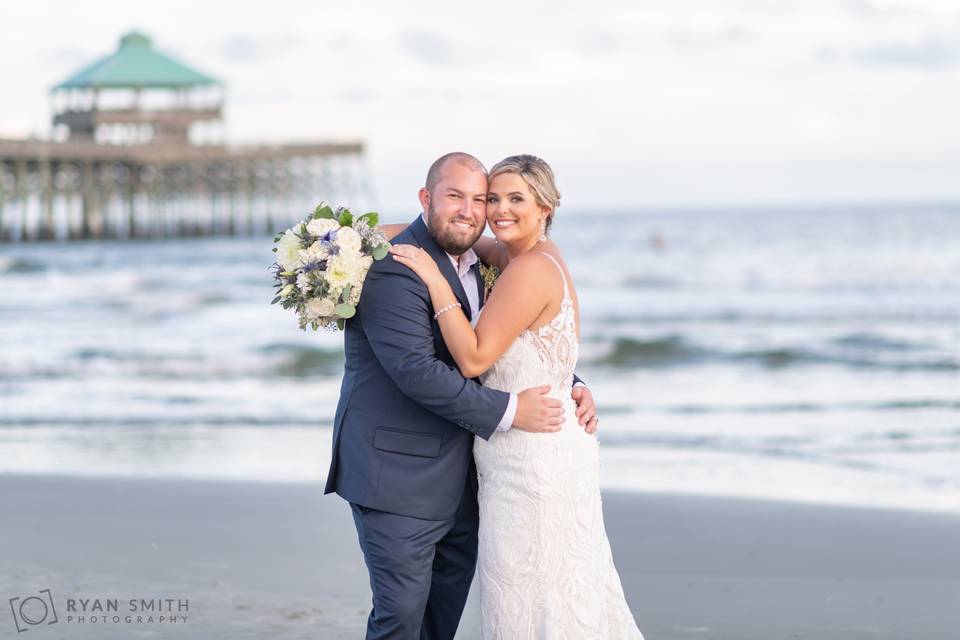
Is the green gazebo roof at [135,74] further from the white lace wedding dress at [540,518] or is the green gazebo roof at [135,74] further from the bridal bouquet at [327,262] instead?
the white lace wedding dress at [540,518]

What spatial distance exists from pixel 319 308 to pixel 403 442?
1.57 feet

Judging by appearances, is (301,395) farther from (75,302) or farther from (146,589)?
(75,302)

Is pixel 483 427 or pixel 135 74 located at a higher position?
pixel 135 74

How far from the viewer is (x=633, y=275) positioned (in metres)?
Answer: 31.2

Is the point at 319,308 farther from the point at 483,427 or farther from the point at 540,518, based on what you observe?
the point at 540,518

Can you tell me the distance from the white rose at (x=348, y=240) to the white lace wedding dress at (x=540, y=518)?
0.56 m

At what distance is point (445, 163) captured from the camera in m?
3.72

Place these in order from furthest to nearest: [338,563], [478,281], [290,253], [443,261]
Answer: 1. [338,563]
2. [478,281]
3. [443,261]
4. [290,253]

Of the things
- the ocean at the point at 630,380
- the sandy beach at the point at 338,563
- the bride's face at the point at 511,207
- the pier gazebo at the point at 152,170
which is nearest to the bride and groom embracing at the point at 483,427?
the bride's face at the point at 511,207

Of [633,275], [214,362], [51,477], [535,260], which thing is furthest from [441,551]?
[633,275]

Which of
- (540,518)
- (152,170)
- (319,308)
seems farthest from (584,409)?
(152,170)

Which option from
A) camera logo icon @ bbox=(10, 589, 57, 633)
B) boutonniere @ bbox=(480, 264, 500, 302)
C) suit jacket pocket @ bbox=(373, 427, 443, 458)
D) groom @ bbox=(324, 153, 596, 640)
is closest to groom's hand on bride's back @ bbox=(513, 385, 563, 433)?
groom @ bbox=(324, 153, 596, 640)

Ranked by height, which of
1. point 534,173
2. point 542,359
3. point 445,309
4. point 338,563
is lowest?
point 338,563

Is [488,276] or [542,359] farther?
[488,276]
